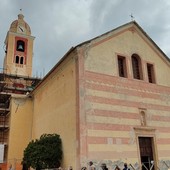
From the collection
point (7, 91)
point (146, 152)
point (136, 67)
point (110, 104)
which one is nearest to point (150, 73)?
point (136, 67)

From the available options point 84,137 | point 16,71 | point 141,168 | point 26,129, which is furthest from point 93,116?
point 16,71

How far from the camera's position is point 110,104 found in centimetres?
1551

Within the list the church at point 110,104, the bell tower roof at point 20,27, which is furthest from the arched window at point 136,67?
the bell tower roof at point 20,27

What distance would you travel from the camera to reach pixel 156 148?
16.4 metres

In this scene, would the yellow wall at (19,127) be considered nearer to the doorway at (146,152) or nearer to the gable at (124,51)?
the gable at (124,51)

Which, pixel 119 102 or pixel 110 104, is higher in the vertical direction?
pixel 119 102

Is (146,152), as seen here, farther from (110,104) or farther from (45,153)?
(45,153)

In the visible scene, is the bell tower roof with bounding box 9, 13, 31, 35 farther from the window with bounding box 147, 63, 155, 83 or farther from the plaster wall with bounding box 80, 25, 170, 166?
the window with bounding box 147, 63, 155, 83

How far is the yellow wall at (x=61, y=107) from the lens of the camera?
14.8 m

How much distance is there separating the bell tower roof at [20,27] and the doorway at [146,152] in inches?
1124

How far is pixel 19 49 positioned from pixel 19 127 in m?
16.9

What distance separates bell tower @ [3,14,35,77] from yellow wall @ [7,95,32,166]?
35.3 ft

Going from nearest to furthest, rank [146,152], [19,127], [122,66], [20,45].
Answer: [146,152]
[122,66]
[19,127]
[20,45]

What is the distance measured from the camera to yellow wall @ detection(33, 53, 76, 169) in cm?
1477
